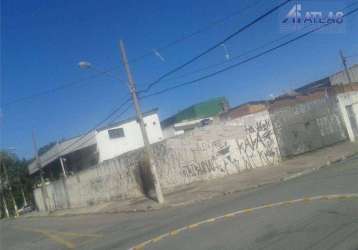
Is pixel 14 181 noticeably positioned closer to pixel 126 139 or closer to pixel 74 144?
pixel 74 144

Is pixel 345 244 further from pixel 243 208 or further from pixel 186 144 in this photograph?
pixel 186 144

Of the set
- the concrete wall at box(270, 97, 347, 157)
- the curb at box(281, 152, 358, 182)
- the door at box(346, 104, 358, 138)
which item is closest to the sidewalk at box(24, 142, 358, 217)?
the curb at box(281, 152, 358, 182)

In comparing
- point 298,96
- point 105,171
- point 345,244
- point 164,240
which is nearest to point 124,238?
point 164,240

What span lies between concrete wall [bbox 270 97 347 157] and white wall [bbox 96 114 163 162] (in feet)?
61.3

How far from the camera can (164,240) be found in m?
10.5

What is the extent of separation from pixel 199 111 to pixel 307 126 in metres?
26.7

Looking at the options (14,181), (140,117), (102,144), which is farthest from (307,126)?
(14,181)

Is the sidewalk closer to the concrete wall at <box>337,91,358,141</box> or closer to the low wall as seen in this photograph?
the low wall

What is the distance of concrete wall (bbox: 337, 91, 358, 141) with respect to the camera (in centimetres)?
2931

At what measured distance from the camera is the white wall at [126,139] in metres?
40.4

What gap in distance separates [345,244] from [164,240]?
5.00 m

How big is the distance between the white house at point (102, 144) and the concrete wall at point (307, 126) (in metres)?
15.5

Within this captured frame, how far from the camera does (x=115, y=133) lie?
41750 millimetres

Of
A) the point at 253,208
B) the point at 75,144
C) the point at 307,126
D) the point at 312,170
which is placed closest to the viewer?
the point at 253,208
